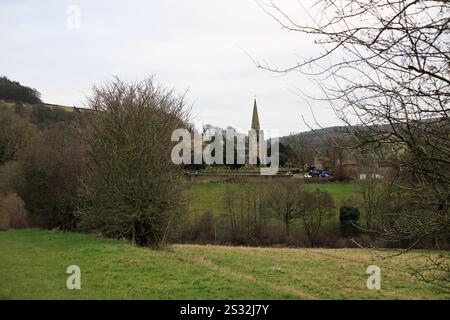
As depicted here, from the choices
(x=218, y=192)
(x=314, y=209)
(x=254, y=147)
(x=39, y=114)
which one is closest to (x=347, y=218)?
(x=314, y=209)

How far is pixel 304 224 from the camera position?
35.8m

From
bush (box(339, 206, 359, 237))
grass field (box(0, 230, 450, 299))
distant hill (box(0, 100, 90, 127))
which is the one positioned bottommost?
bush (box(339, 206, 359, 237))

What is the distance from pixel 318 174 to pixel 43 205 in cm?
3124

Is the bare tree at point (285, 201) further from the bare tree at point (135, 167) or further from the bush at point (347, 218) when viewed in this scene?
the bare tree at point (135, 167)

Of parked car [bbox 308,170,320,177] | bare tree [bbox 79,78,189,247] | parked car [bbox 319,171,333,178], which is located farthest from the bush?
bare tree [bbox 79,78,189,247]

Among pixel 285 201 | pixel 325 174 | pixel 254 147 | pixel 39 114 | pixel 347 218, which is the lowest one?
pixel 347 218

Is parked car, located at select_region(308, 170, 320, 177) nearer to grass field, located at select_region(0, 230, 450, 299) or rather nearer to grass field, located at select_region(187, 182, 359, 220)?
grass field, located at select_region(187, 182, 359, 220)

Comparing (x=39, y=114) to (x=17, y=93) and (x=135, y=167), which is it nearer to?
(x=17, y=93)

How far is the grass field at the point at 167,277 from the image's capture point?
328 inches

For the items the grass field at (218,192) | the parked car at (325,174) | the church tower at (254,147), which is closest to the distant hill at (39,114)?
the grass field at (218,192)

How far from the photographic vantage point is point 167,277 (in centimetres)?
998

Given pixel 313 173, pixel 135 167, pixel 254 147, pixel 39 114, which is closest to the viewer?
pixel 135 167

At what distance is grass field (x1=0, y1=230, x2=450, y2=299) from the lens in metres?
8.32
